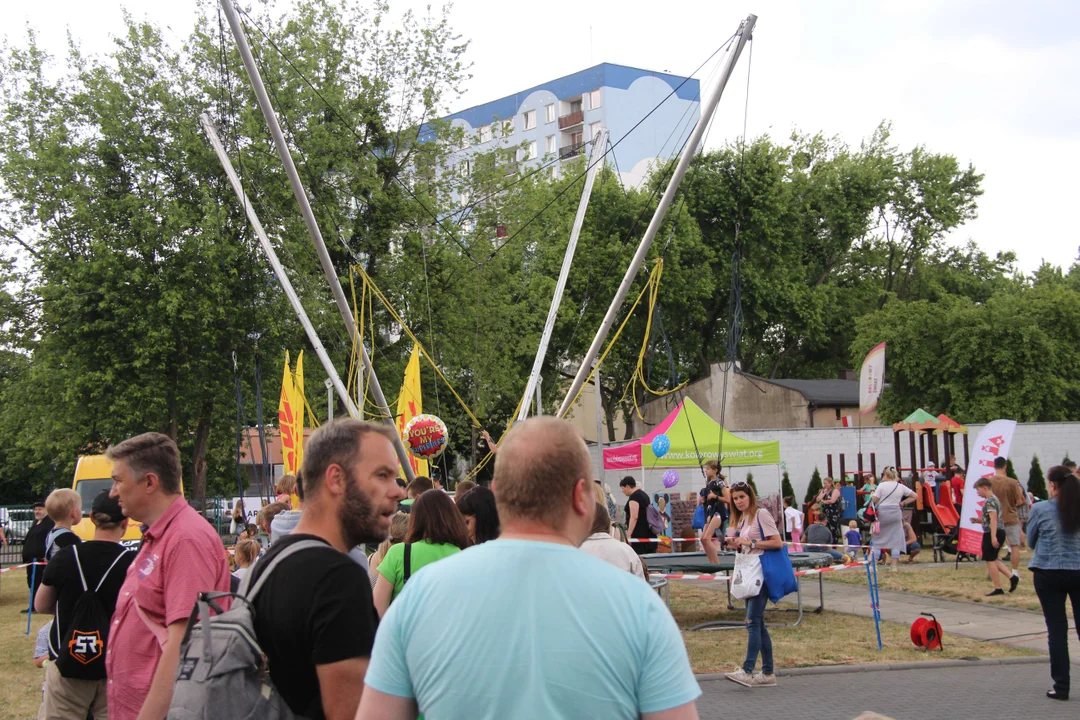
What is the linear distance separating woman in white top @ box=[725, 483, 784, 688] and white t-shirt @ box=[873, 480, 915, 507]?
9.30 m

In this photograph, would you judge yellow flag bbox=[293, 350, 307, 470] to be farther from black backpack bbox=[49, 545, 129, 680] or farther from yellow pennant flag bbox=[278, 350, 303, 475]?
black backpack bbox=[49, 545, 129, 680]

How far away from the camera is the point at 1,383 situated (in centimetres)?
3562

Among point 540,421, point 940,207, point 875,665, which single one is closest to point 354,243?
point 875,665

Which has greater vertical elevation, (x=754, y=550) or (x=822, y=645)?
(x=754, y=550)

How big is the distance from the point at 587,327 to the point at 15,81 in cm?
2327

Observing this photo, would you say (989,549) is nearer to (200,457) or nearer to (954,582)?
(954,582)

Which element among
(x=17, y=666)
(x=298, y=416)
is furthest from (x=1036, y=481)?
(x=17, y=666)

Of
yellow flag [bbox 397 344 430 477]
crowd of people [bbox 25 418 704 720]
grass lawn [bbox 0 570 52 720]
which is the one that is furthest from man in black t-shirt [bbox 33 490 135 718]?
yellow flag [bbox 397 344 430 477]

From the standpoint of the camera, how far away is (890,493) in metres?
19.0

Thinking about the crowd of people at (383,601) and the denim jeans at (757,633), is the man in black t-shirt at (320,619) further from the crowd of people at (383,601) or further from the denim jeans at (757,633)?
the denim jeans at (757,633)

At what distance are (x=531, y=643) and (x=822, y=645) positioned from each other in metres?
10.4

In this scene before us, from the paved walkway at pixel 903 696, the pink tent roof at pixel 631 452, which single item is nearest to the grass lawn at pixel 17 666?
the paved walkway at pixel 903 696

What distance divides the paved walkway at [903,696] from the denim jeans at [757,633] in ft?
0.79

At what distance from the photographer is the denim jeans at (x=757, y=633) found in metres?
9.37
